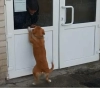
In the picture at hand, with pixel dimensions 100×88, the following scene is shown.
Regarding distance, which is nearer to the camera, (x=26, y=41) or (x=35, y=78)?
(x=35, y=78)

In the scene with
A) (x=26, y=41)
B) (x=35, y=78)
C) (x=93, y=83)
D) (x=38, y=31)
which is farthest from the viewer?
(x=93, y=83)

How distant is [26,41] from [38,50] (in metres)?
0.38

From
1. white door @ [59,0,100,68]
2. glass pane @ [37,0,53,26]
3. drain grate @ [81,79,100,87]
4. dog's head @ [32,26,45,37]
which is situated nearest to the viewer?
dog's head @ [32,26,45,37]

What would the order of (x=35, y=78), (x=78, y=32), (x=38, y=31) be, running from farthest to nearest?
(x=78, y=32)
(x=35, y=78)
(x=38, y=31)

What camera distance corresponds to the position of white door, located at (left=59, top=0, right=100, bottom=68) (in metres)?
5.77

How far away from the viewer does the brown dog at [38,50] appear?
5016mm

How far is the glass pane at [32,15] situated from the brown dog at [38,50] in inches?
11.3

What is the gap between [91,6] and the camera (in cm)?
619

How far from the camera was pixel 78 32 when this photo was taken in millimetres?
6008

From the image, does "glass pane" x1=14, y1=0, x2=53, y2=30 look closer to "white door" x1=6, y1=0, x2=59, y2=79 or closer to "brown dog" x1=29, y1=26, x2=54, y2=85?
"white door" x1=6, y1=0, x2=59, y2=79

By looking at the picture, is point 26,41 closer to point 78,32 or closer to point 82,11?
point 78,32

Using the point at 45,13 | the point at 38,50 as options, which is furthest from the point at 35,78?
the point at 45,13

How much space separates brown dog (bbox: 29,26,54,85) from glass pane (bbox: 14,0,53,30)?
11.3 inches

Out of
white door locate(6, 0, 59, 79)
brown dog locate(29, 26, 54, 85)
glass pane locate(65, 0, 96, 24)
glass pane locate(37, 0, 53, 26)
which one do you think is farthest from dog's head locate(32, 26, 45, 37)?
glass pane locate(65, 0, 96, 24)
